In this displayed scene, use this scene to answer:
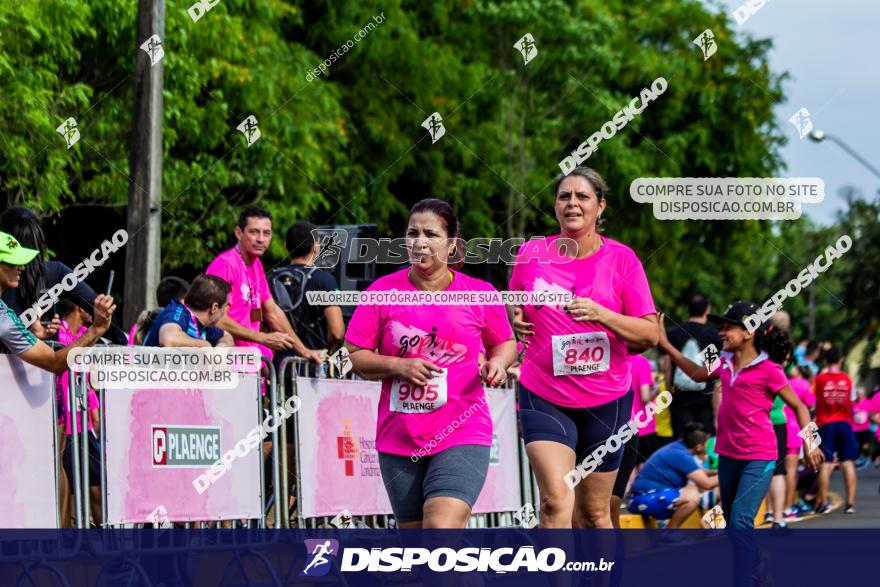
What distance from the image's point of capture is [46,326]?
8.97 metres

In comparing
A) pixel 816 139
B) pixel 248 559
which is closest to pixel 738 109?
pixel 816 139

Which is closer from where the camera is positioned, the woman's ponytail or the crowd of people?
the crowd of people

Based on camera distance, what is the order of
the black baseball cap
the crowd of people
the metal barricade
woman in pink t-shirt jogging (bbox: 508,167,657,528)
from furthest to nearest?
1. the black baseball cap
2. the metal barricade
3. woman in pink t-shirt jogging (bbox: 508,167,657,528)
4. the crowd of people

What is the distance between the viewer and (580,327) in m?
7.58

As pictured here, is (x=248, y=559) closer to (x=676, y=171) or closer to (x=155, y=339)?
(x=155, y=339)

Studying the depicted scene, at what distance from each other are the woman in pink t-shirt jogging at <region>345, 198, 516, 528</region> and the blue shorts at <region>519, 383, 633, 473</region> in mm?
528

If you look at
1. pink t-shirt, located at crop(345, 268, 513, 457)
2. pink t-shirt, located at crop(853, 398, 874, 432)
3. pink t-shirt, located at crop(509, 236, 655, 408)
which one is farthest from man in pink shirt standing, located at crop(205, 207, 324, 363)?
pink t-shirt, located at crop(853, 398, 874, 432)

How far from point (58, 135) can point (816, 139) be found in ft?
63.0

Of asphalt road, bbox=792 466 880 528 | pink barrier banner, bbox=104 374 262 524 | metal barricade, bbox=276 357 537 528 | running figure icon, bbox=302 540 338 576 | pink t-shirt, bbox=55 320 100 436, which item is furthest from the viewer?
asphalt road, bbox=792 466 880 528

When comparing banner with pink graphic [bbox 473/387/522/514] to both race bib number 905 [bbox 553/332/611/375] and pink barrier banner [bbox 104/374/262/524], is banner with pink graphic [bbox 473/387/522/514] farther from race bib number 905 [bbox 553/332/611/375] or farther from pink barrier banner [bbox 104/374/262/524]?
race bib number 905 [bbox 553/332/611/375]

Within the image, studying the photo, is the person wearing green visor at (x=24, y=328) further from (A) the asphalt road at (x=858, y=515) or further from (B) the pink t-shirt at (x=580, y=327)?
(A) the asphalt road at (x=858, y=515)

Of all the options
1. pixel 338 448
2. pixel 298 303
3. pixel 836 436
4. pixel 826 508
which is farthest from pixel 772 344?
pixel 836 436

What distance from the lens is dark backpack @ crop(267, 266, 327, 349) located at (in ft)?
35.7

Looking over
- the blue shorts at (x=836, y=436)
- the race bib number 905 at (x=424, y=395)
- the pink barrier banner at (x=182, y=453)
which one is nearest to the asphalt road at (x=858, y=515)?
the blue shorts at (x=836, y=436)
